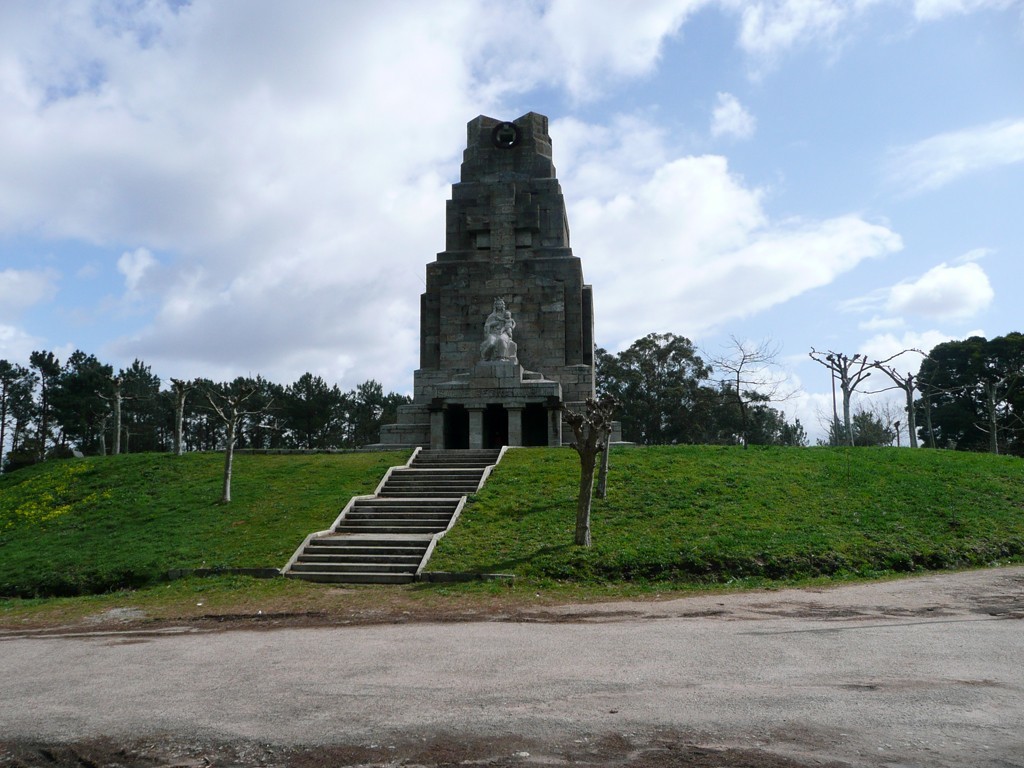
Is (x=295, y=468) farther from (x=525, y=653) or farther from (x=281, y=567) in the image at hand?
(x=525, y=653)

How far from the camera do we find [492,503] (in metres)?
18.8

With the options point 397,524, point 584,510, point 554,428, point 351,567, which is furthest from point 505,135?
point 351,567

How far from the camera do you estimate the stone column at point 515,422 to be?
94.5 feet

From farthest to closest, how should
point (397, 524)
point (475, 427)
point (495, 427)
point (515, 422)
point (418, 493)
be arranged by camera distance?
point (495, 427) → point (515, 422) → point (475, 427) → point (418, 493) → point (397, 524)

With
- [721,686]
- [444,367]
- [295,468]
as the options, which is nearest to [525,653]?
[721,686]

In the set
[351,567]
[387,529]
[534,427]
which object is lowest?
[351,567]

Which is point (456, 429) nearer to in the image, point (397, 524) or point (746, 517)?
point (397, 524)

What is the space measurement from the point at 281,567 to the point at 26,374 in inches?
2054

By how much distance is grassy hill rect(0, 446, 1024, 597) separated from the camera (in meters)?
15.1

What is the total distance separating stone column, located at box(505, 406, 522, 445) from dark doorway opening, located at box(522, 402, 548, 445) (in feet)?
2.90

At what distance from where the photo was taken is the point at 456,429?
30.8 meters

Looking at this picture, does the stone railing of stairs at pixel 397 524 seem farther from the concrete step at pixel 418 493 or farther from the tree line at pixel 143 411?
the tree line at pixel 143 411

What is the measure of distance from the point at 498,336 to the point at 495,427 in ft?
12.1

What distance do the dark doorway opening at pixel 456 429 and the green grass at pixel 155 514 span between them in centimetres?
474
